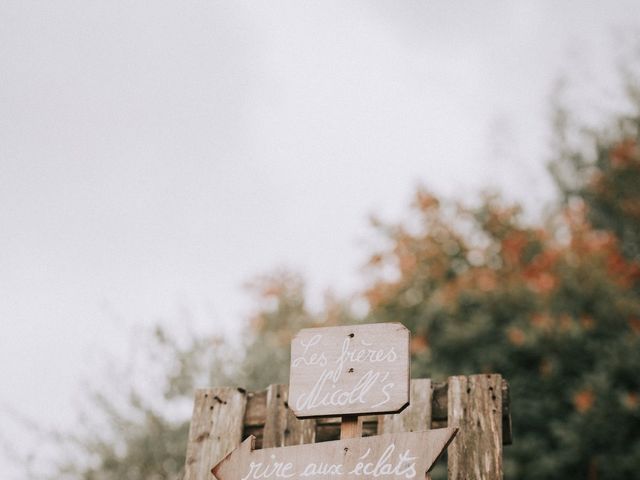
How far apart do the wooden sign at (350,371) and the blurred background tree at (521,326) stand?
5.02m

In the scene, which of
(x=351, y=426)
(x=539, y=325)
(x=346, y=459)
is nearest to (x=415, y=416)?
(x=351, y=426)

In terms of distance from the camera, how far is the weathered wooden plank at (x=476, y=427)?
250 cm

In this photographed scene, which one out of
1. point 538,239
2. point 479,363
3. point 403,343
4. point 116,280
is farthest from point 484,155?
point 403,343

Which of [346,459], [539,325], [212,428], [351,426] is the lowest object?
[346,459]

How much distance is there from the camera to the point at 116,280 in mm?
8508

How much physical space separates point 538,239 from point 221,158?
708 cm

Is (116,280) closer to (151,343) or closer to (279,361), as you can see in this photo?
(151,343)

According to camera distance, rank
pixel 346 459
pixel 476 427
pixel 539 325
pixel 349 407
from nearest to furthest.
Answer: pixel 346 459, pixel 349 407, pixel 476 427, pixel 539 325

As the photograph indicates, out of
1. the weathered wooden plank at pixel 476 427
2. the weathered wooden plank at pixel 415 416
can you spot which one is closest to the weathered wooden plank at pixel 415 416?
the weathered wooden plank at pixel 415 416

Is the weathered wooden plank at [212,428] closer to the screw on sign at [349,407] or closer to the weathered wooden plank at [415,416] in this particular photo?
the screw on sign at [349,407]

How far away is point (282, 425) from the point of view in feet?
9.42

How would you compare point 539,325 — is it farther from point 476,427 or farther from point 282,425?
point 282,425

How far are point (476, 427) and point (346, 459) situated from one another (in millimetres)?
667

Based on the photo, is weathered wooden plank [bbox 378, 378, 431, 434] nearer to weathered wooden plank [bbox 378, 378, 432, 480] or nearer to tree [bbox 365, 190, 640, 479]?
weathered wooden plank [bbox 378, 378, 432, 480]
